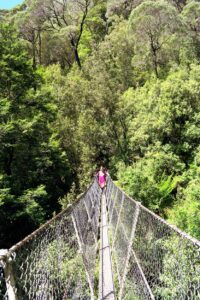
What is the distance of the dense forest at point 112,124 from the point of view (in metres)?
7.69

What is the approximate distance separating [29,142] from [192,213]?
5.63 metres

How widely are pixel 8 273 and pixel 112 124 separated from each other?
10.2m

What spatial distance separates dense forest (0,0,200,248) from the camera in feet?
25.2

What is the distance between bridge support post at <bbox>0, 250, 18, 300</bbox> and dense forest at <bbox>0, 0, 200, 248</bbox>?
381 centimetres

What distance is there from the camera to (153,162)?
8914 mm

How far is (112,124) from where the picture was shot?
11242 millimetres

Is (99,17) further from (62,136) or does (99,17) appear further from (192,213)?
(192,213)

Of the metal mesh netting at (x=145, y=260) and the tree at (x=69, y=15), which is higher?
the tree at (x=69, y=15)

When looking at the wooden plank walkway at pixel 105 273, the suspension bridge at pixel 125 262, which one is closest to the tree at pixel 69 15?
the wooden plank walkway at pixel 105 273

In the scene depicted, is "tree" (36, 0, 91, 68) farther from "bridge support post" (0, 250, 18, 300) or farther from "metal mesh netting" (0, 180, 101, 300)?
"bridge support post" (0, 250, 18, 300)

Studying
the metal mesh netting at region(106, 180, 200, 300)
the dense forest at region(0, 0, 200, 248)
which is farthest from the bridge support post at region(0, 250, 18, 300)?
the dense forest at region(0, 0, 200, 248)

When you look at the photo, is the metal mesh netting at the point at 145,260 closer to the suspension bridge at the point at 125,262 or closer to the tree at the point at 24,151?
the suspension bridge at the point at 125,262

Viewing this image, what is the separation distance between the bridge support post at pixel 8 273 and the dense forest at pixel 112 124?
3.81 m

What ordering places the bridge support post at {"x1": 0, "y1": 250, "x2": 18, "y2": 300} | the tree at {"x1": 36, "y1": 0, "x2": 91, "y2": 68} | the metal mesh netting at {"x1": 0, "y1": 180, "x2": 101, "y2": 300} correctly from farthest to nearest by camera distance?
the tree at {"x1": 36, "y1": 0, "x2": 91, "y2": 68}, the metal mesh netting at {"x1": 0, "y1": 180, "x2": 101, "y2": 300}, the bridge support post at {"x1": 0, "y1": 250, "x2": 18, "y2": 300}
